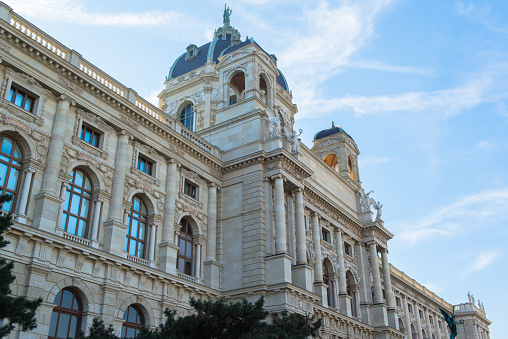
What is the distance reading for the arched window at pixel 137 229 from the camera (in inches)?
1076

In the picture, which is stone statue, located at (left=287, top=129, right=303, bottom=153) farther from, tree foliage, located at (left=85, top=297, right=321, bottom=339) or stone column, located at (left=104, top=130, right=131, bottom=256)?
tree foliage, located at (left=85, top=297, right=321, bottom=339)

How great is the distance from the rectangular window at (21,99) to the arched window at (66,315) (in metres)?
8.05

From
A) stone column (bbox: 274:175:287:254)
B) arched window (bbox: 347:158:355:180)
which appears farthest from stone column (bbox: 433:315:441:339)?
stone column (bbox: 274:175:287:254)

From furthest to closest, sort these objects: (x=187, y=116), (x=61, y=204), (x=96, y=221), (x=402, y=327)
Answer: (x=402, y=327), (x=187, y=116), (x=96, y=221), (x=61, y=204)

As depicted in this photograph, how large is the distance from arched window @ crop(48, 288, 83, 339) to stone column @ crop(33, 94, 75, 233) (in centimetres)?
278

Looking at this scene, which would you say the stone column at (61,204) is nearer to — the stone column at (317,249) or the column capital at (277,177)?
the column capital at (277,177)

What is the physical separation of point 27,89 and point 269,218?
14802mm

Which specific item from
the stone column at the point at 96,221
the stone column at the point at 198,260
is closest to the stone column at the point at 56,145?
the stone column at the point at 96,221

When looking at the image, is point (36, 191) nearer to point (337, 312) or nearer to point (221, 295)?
point (221, 295)

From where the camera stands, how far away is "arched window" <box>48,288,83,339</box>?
22.2m

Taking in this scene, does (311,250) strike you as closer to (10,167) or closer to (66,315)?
(66,315)

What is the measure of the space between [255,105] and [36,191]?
54.7 ft

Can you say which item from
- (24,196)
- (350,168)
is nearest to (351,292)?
(350,168)

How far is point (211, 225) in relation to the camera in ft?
106
